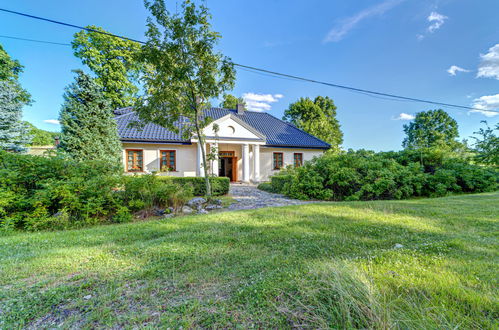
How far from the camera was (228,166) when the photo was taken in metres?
17.6

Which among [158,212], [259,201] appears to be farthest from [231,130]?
[158,212]

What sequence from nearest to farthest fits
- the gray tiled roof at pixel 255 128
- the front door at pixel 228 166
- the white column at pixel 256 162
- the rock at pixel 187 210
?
the rock at pixel 187 210 < the gray tiled roof at pixel 255 128 < the white column at pixel 256 162 < the front door at pixel 228 166

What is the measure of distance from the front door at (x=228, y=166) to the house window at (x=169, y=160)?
12.5 feet

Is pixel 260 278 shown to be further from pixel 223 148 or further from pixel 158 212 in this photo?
pixel 223 148

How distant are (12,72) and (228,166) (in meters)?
19.5

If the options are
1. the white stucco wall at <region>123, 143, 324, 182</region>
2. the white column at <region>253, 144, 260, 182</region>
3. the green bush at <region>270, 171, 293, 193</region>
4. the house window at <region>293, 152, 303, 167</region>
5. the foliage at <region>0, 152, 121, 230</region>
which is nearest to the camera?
the foliage at <region>0, 152, 121, 230</region>

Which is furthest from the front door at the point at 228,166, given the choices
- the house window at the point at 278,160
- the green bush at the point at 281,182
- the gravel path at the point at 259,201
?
the gravel path at the point at 259,201

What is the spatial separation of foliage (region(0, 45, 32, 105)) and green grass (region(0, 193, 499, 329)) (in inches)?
770

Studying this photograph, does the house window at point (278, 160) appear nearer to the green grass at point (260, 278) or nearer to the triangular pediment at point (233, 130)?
the triangular pediment at point (233, 130)

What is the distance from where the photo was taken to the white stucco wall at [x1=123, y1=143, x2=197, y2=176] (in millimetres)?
14108

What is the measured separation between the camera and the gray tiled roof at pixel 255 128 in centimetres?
1397

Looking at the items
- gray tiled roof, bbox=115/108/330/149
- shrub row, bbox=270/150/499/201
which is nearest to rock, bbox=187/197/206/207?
shrub row, bbox=270/150/499/201

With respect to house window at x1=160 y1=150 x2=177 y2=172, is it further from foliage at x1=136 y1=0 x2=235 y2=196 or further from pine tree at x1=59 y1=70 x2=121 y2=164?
foliage at x1=136 y1=0 x2=235 y2=196

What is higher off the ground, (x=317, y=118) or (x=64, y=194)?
(x=317, y=118)
